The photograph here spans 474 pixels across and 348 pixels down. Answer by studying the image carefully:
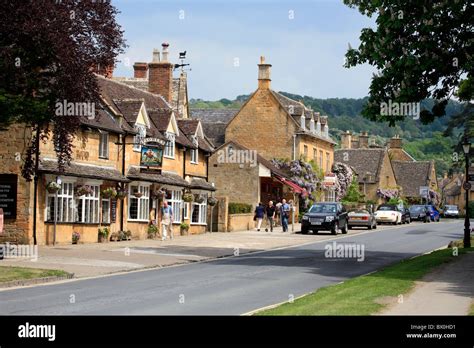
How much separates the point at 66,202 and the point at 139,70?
93.6ft

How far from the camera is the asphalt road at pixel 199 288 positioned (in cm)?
1517

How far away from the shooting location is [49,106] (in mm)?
26062

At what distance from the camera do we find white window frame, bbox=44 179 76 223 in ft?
111

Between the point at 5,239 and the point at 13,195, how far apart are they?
5.84 feet

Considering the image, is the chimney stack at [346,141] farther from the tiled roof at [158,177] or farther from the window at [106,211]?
the window at [106,211]

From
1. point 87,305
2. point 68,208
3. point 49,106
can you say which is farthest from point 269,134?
point 87,305

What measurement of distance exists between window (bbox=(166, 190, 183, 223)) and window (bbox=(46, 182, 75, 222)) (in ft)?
35.1

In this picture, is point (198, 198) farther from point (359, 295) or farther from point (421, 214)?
point (359, 295)

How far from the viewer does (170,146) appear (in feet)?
152
